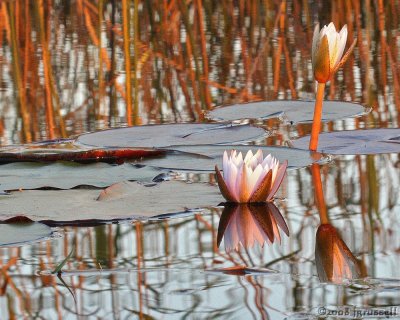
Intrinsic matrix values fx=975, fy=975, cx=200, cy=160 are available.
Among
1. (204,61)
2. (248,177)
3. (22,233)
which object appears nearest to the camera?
(22,233)

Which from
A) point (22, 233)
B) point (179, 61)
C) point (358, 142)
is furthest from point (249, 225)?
point (179, 61)

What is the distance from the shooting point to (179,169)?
2920mm

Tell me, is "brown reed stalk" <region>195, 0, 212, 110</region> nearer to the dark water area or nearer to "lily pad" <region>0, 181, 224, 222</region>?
the dark water area

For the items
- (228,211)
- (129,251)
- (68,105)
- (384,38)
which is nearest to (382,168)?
(228,211)

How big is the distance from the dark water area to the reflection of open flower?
48 millimetres

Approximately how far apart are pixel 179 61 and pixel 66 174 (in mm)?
2216

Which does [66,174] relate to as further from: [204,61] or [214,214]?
[204,61]

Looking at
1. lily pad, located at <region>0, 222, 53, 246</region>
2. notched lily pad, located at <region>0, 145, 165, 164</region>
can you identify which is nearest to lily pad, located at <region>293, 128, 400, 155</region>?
notched lily pad, located at <region>0, 145, 165, 164</region>

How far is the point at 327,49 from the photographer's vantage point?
2.93m

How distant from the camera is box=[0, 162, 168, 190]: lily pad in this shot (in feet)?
9.13

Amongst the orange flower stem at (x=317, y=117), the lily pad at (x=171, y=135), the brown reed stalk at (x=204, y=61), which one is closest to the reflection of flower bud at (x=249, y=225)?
the orange flower stem at (x=317, y=117)

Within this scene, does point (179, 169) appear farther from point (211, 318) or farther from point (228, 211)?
point (211, 318)

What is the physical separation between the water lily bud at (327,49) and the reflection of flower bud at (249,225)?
577 millimetres

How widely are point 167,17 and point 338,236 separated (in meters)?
4.45
